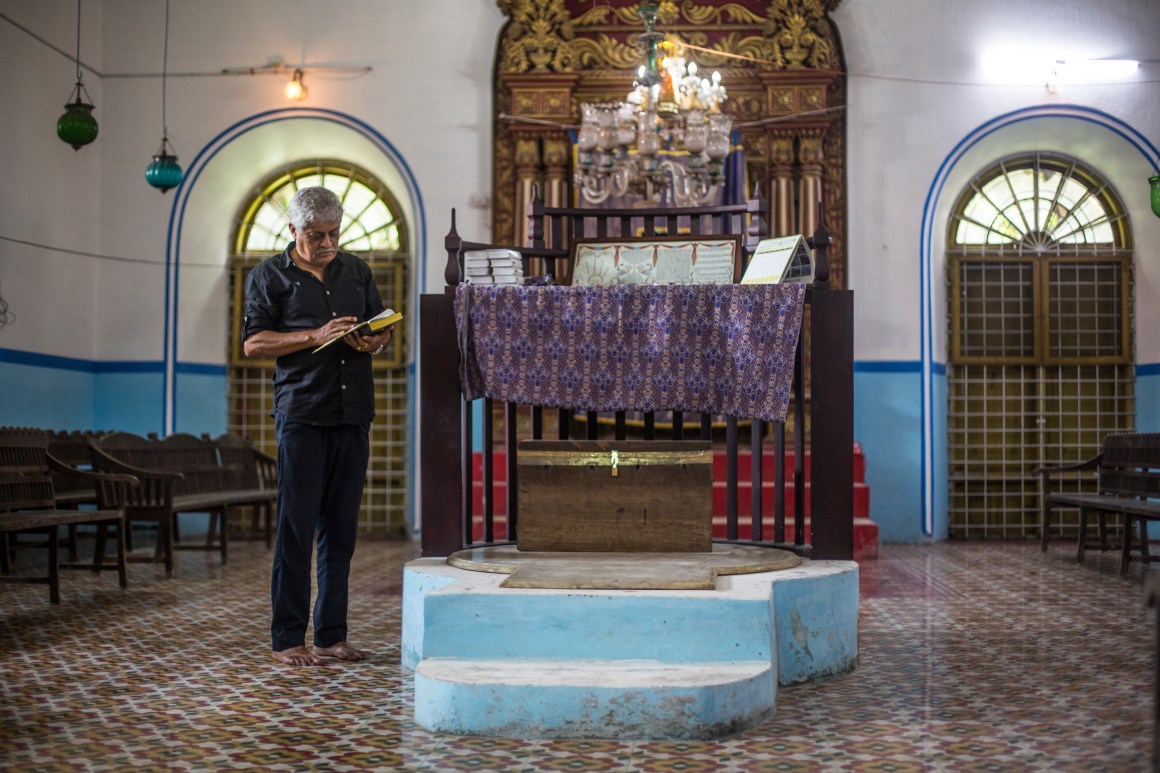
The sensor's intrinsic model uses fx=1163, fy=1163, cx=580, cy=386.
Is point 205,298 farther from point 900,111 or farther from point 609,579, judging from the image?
point 609,579

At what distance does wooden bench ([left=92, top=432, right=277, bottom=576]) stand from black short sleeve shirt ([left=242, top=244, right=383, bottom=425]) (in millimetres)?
3272

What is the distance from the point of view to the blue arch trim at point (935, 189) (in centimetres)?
932

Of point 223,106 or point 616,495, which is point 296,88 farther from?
point 616,495

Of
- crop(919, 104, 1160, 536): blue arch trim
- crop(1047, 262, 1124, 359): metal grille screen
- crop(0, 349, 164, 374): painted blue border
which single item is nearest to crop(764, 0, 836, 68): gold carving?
crop(919, 104, 1160, 536): blue arch trim

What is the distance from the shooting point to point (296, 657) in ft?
13.1

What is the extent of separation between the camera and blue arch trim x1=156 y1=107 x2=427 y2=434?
31.7 ft

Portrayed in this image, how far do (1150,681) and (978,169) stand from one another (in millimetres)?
6847

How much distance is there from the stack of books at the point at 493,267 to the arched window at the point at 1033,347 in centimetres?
605

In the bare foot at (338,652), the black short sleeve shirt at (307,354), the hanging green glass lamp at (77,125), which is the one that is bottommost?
the bare foot at (338,652)

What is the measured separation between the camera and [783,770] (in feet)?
8.99

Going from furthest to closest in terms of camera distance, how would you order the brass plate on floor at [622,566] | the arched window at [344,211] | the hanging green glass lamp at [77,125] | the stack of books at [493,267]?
1. the arched window at [344,211]
2. the hanging green glass lamp at [77,125]
3. the stack of books at [493,267]
4. the brass plate on floor at [622,566]

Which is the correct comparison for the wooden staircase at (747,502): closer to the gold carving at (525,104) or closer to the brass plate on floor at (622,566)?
the gold carving at (525,104)

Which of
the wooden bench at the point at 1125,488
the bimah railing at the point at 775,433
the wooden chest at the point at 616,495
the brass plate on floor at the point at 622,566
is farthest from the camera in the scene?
the wooden bench at the point at 1125,488

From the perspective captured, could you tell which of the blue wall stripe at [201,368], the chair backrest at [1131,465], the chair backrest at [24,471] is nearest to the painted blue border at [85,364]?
the blue wall stripe at [201,368]
